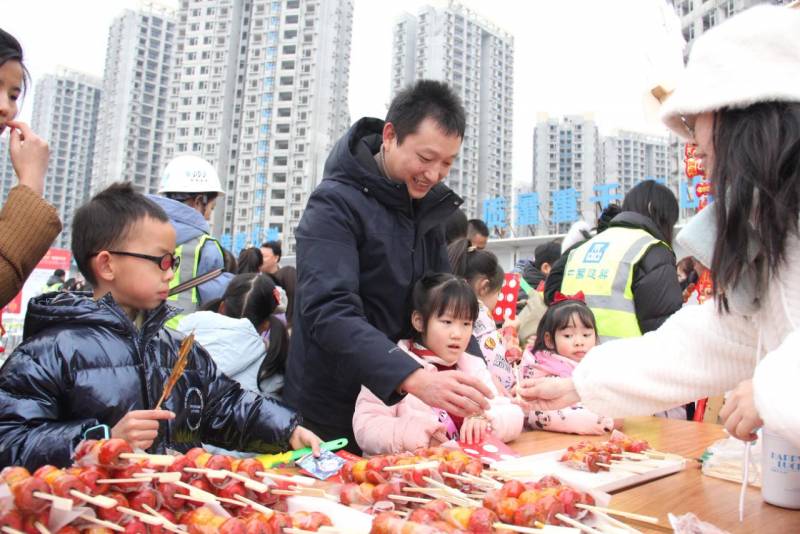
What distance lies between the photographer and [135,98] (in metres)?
50.8

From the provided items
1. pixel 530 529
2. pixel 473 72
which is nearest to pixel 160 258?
pixel 530 529

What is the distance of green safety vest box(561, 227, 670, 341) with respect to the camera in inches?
128

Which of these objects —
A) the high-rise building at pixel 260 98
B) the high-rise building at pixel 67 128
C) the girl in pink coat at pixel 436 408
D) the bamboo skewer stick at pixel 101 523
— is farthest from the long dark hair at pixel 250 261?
the high-rise building at pixel 67 128

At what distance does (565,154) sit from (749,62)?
54.1 meters

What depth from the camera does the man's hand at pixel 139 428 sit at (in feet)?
4.55

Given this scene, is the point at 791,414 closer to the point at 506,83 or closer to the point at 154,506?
the point at 154,506

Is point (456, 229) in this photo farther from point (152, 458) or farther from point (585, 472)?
point (152, 458)

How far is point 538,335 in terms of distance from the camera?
3311 mm

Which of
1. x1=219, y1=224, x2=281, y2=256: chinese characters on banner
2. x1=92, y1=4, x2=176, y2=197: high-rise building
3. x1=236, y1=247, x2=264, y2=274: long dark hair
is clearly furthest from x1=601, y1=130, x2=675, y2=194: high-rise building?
x1=236, y1=247, x2=264, y2=274: long dark hair

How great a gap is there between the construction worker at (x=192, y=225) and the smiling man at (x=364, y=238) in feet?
4.89

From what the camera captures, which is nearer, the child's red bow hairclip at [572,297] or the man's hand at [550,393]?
the man's hand at [550,393]

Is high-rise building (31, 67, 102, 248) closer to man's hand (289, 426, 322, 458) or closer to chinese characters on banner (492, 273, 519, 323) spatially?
chinese characters on banner (492, 273, 519, 323)

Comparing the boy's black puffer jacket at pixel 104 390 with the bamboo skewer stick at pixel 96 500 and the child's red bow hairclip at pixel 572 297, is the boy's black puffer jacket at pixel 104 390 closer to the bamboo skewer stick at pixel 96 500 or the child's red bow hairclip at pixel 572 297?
the bamboo skewer stick at pixel 96 500

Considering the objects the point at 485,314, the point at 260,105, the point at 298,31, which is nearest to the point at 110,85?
the point at 260,105
